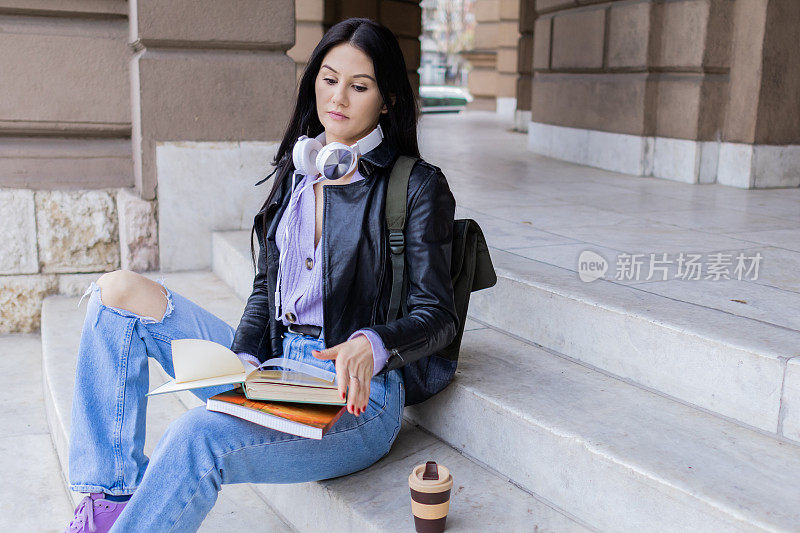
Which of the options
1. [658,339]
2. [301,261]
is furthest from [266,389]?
[658,339]

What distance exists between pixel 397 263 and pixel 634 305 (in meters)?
0.81

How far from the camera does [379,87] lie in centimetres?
223

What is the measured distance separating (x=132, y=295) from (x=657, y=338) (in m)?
1.47

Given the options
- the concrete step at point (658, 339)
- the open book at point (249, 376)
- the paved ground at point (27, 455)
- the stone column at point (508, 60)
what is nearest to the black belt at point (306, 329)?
the open book at point (249, 376)

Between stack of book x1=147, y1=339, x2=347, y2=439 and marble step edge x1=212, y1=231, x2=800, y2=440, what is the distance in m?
0.90

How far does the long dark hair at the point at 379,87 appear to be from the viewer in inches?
87.4

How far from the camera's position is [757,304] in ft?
8.57

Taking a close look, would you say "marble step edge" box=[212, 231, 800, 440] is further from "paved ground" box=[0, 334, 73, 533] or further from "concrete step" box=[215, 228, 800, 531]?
"paved ground" box=[0, 334, 73, 533]

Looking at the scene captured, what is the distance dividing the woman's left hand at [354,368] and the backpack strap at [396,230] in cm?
25

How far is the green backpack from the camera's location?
2.19 meters

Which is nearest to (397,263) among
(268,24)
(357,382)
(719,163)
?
(357,382)

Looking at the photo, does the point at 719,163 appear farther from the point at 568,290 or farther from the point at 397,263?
the point at 397,263

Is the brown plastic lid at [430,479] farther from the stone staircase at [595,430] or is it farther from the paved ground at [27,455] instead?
the paved ground at [27,455]

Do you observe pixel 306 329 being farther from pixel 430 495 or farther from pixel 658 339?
pixel 658 339
